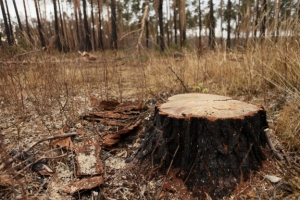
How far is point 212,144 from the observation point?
1.19 meters

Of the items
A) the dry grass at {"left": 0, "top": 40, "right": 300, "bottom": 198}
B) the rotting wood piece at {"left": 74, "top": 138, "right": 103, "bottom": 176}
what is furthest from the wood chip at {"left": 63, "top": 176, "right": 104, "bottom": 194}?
the dry grass at {"left": 0, "top": 40, "right": 300, "bottom": 198}

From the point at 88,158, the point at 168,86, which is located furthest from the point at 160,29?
the point at 88,158

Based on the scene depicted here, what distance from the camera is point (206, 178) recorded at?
3.87ft

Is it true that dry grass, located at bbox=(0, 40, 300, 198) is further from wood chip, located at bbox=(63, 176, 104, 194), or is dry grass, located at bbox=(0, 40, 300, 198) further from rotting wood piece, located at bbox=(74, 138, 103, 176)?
wood chip, located at bbox=(63, 176, 104, 194)

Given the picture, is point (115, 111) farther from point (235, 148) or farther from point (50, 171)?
point (235, 148)

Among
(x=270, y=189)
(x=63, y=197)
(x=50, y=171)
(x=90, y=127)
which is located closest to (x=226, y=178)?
(x=270, y=189)

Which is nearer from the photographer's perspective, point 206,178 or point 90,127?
point 206,178

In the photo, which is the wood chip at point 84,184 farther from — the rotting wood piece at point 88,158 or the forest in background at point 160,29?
the forest in background at point 160,29

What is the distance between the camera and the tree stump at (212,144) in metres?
1.17

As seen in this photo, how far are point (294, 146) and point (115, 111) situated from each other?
4.87 ft

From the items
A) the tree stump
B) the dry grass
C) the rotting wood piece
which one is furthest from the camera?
the dry grass

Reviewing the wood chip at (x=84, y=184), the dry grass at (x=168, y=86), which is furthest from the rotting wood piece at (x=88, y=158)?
the dry grass at (x=168, y=86)

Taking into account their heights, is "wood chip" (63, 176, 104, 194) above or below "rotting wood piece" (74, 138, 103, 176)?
below

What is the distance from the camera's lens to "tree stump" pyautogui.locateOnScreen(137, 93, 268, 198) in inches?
45.9
